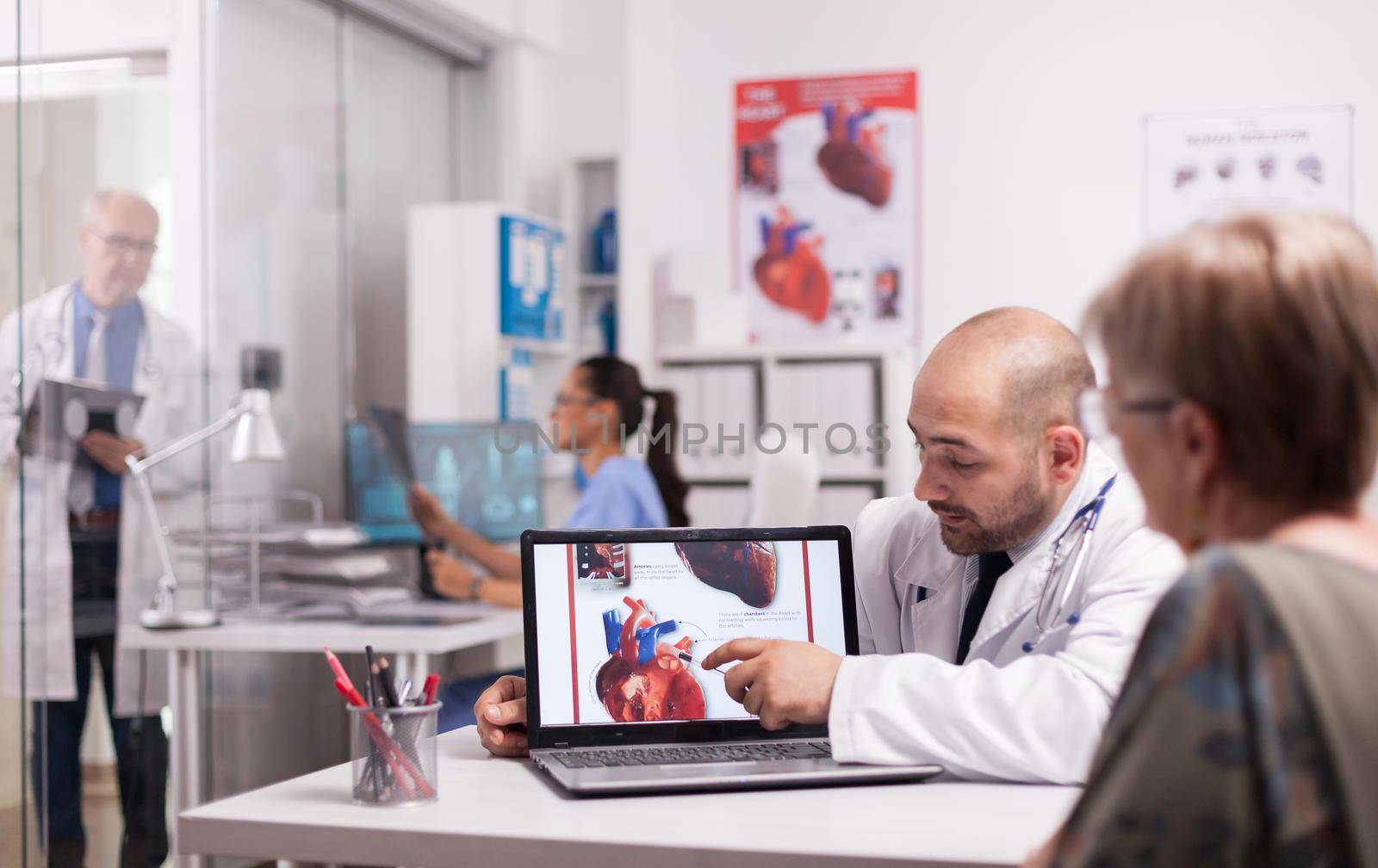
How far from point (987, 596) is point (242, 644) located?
6.20 ft

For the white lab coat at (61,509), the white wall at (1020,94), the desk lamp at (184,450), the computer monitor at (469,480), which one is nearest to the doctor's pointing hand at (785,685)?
the white lab coat at (61,509)

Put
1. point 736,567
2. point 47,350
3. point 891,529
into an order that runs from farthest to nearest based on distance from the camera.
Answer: point 47,350 → point 891,529 → point 736,567

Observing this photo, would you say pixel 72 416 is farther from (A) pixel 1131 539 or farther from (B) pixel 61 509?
(A) pixel 1131 539

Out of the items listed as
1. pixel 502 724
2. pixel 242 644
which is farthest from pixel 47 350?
pixel 502 724

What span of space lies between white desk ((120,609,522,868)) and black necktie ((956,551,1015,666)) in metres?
1.53

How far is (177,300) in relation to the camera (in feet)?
10.7

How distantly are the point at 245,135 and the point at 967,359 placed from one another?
9.39ft

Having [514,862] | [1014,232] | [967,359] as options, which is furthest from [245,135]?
[514,862]

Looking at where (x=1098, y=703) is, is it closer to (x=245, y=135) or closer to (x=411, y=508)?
(x=411, y=508)

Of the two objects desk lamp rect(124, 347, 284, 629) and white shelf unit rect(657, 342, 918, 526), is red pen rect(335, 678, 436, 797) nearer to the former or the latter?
desk lamp rect(124, 347, 284, 629)

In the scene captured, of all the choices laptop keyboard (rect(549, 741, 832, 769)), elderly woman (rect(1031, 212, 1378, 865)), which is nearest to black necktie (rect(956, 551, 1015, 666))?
laptop keyboard (rect(549, 741, 832, 769))

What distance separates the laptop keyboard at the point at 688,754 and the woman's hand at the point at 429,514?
7.28 feet

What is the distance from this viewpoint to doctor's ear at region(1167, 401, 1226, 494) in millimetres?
788

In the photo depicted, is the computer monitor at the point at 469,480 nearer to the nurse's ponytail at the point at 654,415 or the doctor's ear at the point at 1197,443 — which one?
the nurse's ponytail at the point at 654,415
